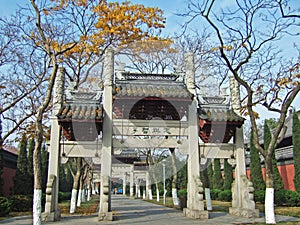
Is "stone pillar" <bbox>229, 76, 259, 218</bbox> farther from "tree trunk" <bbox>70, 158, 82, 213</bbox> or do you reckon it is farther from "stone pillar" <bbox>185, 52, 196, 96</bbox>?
"tree trunk" <bbox>70, 158, 82, 213</bbox>

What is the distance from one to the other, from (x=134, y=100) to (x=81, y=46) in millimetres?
4273

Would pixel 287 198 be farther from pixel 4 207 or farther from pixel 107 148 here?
pixel 4 207

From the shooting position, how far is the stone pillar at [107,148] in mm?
9509

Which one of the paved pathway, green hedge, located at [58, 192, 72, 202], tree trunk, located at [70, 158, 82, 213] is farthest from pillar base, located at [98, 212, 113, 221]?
green hedge, located at [58, 192, 72, 202]

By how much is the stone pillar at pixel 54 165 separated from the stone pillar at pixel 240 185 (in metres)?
5.73

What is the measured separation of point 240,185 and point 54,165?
593cm

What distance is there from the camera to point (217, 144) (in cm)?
1067

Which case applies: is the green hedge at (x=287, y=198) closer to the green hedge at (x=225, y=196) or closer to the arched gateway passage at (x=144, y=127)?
the green hedge at (x=225, y=196)

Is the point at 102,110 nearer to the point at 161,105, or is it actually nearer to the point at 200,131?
the point at 161,105

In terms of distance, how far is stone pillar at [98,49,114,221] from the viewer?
951 centimetres

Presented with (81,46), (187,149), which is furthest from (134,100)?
(81,46)

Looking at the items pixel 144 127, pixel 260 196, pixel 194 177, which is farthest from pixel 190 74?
pixel 260 196

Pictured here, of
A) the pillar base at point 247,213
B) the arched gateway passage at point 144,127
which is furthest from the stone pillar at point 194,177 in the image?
the pillar base at point 247,213

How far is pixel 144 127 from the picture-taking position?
10.5m
